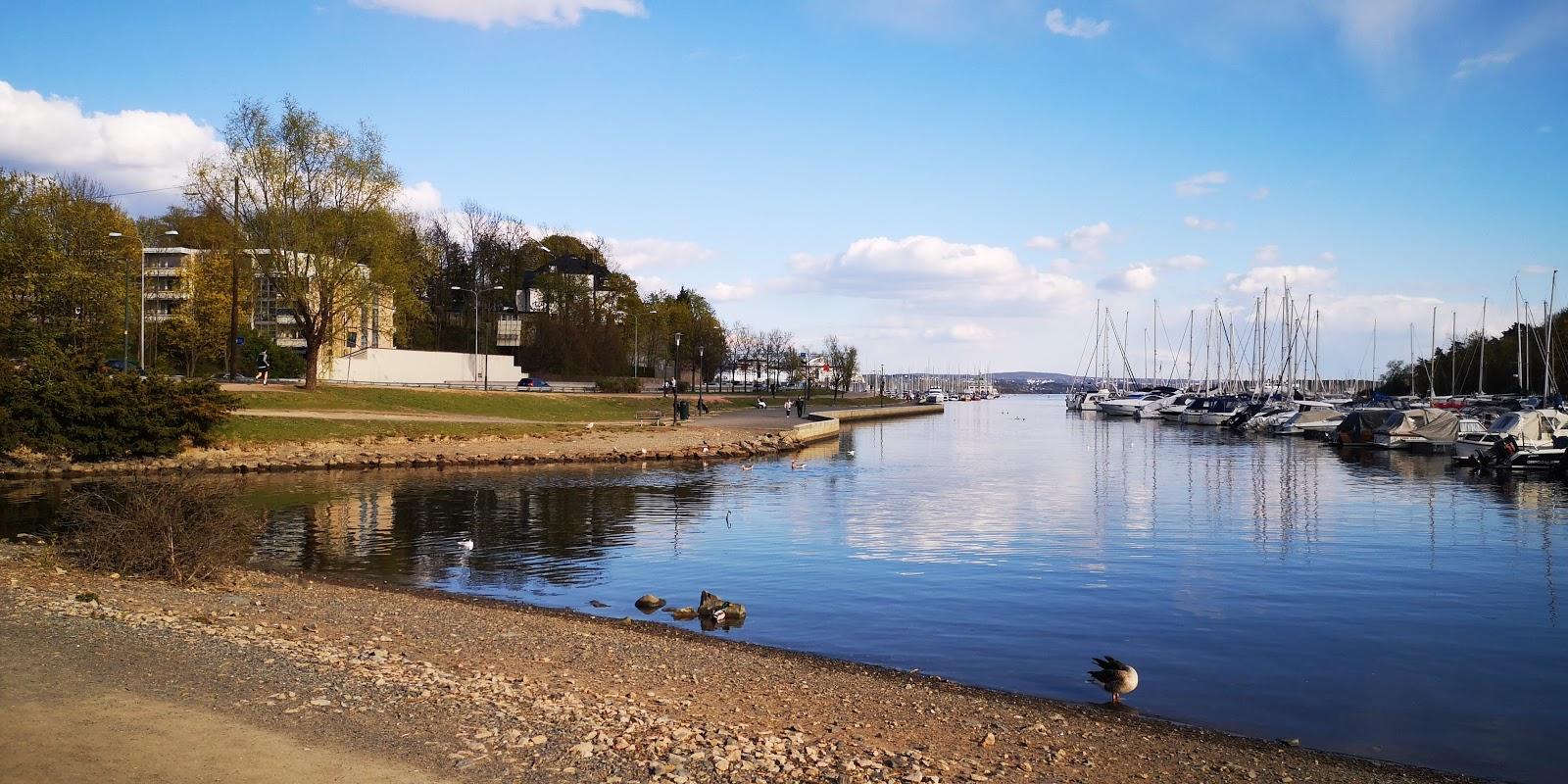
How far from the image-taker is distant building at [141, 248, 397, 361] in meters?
59.9

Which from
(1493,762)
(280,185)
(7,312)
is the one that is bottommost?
(1493,762)

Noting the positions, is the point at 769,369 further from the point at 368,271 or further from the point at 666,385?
the point at 368,271

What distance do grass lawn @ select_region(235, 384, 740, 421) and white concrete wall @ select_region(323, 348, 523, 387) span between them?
6221mm

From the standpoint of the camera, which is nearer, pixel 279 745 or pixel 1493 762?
pixel 279 745

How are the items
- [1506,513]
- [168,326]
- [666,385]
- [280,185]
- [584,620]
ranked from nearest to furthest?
[584,620], [1506,513], [280,185], [168,326], [666,385]

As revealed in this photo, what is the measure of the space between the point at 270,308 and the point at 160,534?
81.6m

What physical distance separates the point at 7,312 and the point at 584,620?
152ft

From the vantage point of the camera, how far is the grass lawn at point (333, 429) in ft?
145

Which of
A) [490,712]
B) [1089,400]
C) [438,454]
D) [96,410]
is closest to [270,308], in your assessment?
[438,454]

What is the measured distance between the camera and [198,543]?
1734cm

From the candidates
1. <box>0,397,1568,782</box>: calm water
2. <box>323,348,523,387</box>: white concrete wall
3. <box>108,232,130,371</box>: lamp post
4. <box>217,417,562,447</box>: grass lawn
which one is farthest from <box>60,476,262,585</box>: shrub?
<box>323,348,523,387</box>: white concrete wall

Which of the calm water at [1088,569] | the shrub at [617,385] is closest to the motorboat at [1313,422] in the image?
the calm water at [1088,569]

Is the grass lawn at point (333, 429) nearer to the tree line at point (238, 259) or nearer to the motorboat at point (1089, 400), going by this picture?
the tree line at point (238, 259)

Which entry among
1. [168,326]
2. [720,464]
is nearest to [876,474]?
[720,464]
